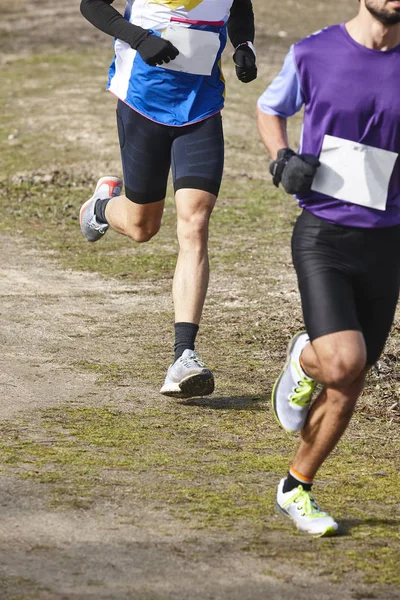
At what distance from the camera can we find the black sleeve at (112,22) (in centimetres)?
624

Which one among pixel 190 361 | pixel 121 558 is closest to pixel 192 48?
pixel 190 361

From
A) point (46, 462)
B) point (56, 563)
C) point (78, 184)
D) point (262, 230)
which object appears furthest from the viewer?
point (78, 184)

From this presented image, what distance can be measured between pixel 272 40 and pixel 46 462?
56.6ft

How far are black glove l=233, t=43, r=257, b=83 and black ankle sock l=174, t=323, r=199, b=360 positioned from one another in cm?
153

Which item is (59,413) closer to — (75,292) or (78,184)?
(75,292)

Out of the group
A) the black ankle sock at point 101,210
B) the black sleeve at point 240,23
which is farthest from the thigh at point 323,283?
the black ankle sock at point 101,210

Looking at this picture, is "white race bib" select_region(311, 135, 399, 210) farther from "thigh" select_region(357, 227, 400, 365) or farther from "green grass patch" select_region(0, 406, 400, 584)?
"green grass patch" select_region(0, 406, 400, 584)

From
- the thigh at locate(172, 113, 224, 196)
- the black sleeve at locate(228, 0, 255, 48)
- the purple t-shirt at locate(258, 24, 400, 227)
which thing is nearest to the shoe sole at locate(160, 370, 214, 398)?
the thigh at locate(172, 113, 224, 196)

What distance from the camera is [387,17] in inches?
164

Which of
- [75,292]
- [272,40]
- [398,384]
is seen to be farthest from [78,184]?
[272,40]

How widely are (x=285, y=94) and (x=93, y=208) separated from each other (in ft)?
11.4

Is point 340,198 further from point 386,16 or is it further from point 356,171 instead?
point 386,16

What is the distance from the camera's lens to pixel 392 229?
14.4 feet

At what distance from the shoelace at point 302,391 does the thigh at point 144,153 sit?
7.36 feet
